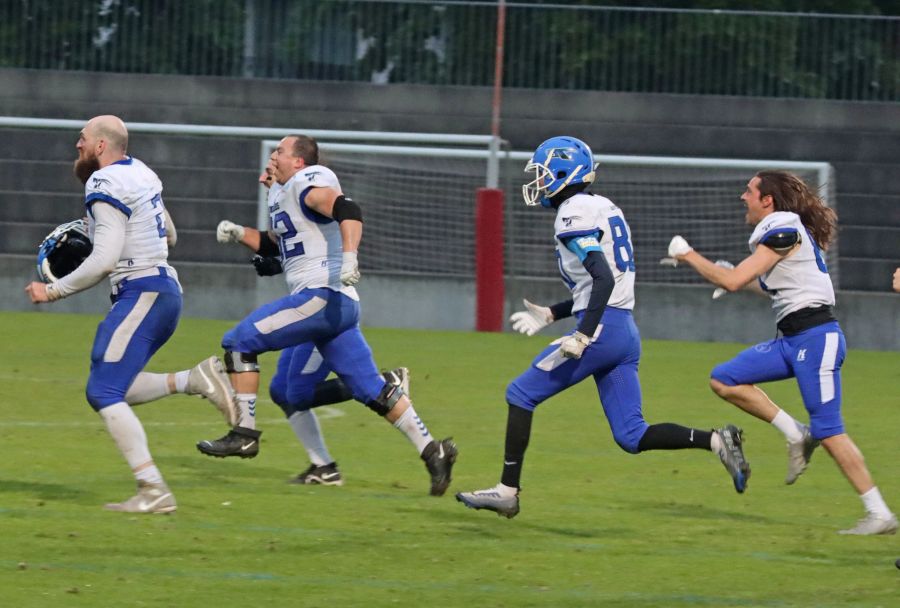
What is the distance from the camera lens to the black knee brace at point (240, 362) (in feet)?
29.5

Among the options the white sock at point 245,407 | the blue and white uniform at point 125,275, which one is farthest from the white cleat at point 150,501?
the white sock at point 245,407

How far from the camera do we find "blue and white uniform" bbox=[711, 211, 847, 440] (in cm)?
821

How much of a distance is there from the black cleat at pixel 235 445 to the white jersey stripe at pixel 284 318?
56cm

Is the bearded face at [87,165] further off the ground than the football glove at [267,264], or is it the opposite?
the bearded face at [87,165]

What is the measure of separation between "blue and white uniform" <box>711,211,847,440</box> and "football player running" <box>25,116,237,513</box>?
2.94 meters

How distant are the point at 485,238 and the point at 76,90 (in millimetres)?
7970

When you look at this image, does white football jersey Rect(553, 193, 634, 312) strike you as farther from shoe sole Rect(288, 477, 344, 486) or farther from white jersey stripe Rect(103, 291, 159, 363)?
white jersey stripe Rect(103, 291, 159, 363)

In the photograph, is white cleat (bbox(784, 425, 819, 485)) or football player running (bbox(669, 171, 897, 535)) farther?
white cleat (bbox(784, 425, 819, 485))

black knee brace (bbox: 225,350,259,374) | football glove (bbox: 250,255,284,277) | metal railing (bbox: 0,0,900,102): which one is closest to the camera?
black knee brace (bbox: 225,350,259,374)

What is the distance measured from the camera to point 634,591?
6.95 meters

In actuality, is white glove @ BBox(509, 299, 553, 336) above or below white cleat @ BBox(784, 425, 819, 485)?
above

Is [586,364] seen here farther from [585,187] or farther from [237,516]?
[237,516]

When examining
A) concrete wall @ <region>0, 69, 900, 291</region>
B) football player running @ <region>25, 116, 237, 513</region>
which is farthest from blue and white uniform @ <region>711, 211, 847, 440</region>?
concrete wall @ <region>0, 69, 900, 291</region>

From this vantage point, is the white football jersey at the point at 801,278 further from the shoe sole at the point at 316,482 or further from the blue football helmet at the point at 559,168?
the shoe sole at the point at 316,482
